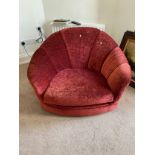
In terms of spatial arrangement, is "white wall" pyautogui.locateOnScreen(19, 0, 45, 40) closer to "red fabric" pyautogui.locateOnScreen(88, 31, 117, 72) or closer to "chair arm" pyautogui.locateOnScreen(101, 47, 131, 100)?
"red fabric" pyautogui.locateOnScreen(88, 31, 117, 72)

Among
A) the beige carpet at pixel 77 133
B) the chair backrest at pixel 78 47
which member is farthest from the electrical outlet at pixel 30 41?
the beige carpet at pixel 77 133

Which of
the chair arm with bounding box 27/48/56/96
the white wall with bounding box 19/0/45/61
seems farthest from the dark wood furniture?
the white wall with bounding box 19/0/45/61

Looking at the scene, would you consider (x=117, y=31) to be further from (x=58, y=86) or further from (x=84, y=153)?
(x=84, y=153)

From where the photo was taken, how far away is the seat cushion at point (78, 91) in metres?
1.84

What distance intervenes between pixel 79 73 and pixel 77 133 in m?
0.65

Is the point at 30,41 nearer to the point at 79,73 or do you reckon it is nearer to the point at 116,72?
the point at 79,73

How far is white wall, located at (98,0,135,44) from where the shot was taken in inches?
105

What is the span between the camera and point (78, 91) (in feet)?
6.23

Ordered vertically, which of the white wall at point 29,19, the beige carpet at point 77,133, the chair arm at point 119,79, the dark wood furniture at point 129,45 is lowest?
the beige carpet at point 77,133

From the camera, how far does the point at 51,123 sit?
1987 mm

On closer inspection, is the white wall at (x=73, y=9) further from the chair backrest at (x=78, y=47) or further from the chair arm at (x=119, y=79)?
the chair arm at (x=119, y=79)

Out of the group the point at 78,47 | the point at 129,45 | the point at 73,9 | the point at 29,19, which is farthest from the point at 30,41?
the point at 129,45

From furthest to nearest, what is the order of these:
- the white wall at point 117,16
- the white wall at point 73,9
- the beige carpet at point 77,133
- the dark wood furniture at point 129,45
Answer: the white wall at point 73,9 → the white wall at point 117,16 → the dark wood furniture at point 129,45 → the beige carpet at point 77,133
